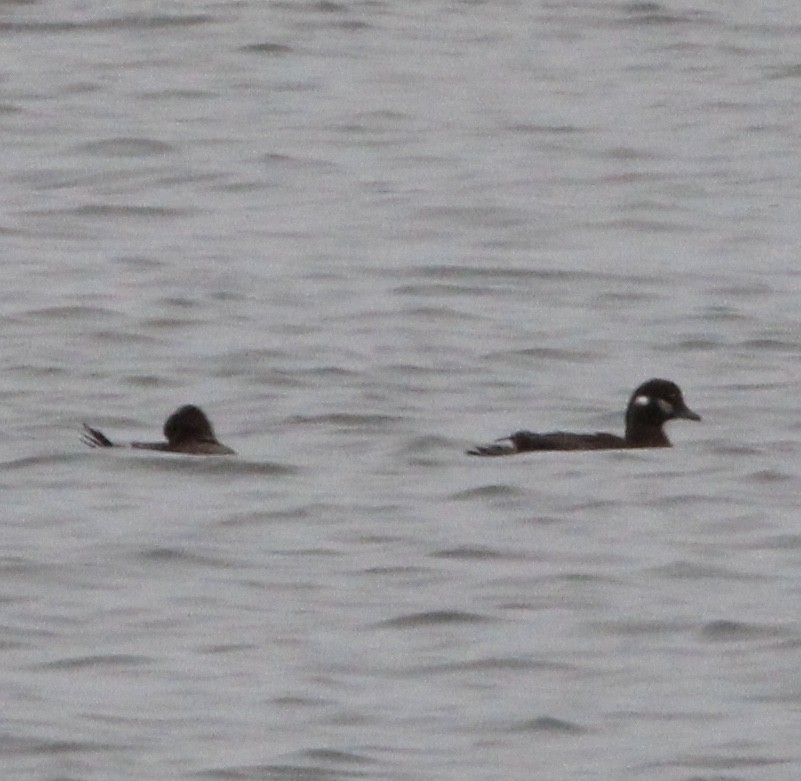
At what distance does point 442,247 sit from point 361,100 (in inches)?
218

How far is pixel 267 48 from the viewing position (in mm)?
31125

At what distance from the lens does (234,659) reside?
503 inches

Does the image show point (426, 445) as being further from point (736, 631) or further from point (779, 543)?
point (736, 631)

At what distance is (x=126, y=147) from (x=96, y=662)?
1495 cm

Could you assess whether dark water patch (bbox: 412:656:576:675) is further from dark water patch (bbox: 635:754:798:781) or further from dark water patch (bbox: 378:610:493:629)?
dark water patch (bbox: 635:754:798:781)

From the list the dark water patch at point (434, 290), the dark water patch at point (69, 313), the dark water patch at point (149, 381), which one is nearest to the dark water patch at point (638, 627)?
the dark water patch at point (149, 381)

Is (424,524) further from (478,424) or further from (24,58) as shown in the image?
(24,58)

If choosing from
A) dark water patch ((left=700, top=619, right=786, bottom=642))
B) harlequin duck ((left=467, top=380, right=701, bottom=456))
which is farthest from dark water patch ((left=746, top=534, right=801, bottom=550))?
harlequin duck ((left=467, top=380, right=701, bottom=456))

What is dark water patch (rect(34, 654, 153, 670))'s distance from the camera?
12.6 m

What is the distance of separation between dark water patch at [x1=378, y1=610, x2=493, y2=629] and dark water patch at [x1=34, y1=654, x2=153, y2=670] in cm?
102

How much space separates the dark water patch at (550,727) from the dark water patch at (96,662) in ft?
4.53

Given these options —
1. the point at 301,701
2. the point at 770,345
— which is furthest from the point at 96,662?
the point at 770,345

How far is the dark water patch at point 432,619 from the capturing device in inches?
527

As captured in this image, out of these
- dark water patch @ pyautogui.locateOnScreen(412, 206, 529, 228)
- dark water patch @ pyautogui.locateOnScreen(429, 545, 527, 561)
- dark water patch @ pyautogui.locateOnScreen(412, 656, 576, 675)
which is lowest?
dark water patch @ pyautogui.locateOnScreen(412, 656, 576, 675)
